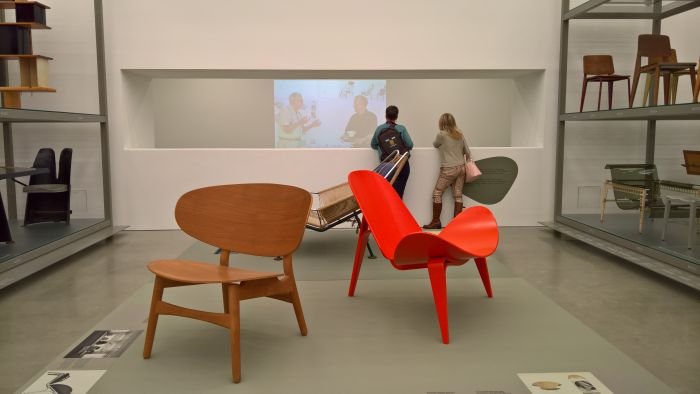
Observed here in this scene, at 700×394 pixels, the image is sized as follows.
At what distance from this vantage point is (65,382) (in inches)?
97.9

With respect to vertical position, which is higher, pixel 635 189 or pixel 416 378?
pixel 635 189

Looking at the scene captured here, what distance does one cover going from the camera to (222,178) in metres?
6.70

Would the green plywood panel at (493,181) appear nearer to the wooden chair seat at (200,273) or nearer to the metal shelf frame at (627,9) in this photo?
the metal shelf frame at (627,9)

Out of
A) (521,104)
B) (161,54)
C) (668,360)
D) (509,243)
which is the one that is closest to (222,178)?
(161,54)

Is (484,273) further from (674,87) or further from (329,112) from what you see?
(329,112)

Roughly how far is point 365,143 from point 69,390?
8.14 metres

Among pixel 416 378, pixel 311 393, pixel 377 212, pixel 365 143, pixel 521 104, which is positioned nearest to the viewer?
pixel 311 393

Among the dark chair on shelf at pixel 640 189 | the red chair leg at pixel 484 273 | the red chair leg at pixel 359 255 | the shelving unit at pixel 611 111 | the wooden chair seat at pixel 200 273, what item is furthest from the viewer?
the dark chair on shelf at pixel 640 189

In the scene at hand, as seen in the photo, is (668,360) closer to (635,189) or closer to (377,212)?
(377,212)

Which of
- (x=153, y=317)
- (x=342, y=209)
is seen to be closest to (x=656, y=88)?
(x=342, y=209)

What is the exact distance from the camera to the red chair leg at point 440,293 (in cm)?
296

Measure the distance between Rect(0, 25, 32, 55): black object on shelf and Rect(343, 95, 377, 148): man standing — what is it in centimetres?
548

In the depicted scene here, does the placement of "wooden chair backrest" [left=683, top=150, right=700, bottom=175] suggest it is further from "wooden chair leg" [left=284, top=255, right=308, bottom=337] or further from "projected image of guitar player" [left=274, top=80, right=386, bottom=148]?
"projected image of guitar player" [left=274, top=80, right=386, bottom=148]

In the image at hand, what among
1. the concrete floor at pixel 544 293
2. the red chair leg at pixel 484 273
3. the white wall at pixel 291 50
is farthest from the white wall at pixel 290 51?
the red chair leg at pixel 484 273
